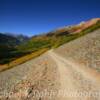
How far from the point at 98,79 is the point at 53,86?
5.84 m

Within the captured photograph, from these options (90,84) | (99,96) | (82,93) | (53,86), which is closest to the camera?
(99,96)

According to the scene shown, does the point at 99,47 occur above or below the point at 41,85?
above

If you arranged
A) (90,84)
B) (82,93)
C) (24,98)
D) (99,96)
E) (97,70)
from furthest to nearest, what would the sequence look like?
(97,70) < (24,98) < (90,84) < (82,93) < (99,96)

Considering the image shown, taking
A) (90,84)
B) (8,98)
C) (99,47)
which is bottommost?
(8,98)

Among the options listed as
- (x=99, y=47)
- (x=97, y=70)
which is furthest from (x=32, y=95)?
(x=99, y=47)

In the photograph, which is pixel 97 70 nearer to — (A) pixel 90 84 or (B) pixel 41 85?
(A) pixel 90 84

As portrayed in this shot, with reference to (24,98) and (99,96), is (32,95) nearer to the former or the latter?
(24,98)

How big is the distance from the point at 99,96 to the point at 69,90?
4.45 m

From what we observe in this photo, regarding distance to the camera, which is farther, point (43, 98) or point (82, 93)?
point (43, 98)

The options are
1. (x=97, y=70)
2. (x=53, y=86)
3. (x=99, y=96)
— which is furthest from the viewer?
(x=97, y=70)

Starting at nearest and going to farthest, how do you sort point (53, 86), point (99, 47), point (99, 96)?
point (99, 96) → point (53, 86) → point (99, 47)

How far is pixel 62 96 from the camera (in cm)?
1980

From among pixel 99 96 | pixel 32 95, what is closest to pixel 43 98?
pixel 32 95

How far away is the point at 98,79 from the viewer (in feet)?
72.1
